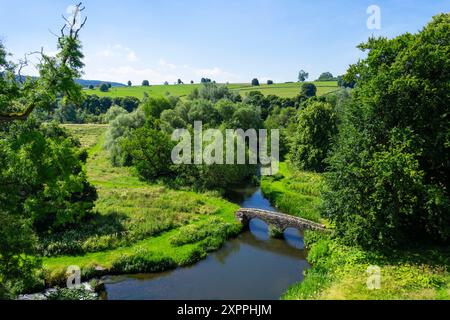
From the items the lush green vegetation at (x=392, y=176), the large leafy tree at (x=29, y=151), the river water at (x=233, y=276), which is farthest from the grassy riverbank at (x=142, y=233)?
the large leafy tree at (x=29, y=151)

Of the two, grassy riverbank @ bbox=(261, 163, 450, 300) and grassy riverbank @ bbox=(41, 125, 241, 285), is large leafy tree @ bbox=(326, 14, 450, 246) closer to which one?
grassy riverbank @ bbox=(261, 163, 450, 300)

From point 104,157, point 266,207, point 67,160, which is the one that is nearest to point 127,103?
point 104,157

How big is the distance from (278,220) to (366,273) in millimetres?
14211

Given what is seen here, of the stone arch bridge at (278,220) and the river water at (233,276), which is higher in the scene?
the stone arch bridge at (278,220)

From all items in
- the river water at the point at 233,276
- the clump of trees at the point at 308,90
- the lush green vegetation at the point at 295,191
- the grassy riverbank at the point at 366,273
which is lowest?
the river water at the point at 233,276

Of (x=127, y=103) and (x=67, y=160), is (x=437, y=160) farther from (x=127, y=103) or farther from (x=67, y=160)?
(x=127, y=103)

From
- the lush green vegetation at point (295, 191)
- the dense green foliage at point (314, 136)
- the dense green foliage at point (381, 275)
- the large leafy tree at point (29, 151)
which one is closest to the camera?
the large leafy tree at point (29, 151)

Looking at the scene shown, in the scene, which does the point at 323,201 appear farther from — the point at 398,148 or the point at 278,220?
the point at 398,148

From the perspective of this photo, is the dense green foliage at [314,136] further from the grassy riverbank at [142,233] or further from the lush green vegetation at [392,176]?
the lush green vegetation at [392,176]

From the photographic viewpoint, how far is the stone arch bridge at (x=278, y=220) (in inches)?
1502

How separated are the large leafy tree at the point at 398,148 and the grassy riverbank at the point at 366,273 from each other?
4.87ft

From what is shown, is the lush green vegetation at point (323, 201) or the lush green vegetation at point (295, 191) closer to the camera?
the lush green vegetation at point (323, 201)

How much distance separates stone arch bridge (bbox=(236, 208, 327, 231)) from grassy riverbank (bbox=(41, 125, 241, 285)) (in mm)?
1538
